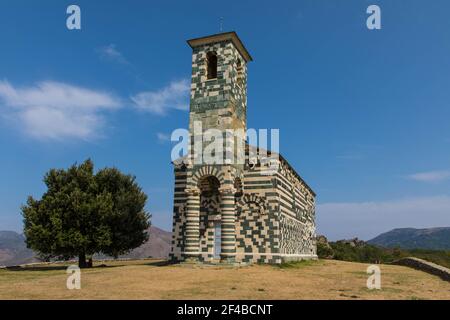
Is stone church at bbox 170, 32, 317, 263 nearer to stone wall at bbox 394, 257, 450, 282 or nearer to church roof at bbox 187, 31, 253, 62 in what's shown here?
church roof at bbox 187, 31, 253, 62

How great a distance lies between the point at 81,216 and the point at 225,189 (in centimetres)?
1066

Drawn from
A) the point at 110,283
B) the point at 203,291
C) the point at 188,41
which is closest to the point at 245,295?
the point at 203,291

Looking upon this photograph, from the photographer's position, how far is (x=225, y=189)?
2328 centimetres

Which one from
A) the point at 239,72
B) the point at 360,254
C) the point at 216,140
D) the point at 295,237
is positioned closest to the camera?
the point at 216,140

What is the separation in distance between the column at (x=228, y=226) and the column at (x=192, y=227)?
1886 millimetres

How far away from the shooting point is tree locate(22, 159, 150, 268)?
24875 mm

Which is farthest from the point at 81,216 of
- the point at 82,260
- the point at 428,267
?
the point at 428,267

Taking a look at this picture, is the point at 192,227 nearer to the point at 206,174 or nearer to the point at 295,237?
the point at 206,174

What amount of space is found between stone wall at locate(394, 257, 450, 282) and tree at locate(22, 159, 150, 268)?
21032 mm

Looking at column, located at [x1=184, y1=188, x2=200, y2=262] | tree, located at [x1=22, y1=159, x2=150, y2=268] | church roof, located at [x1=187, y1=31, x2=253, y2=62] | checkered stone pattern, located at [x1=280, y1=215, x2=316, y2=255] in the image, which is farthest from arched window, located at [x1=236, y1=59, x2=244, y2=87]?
tree, located at [x1=22, y1=159, x2=150, y2=268]

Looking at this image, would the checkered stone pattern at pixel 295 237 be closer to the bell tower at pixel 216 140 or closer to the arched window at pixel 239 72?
the bell tower at pixel 216 140

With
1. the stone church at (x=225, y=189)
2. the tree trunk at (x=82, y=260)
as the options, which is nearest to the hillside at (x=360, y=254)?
the stone church at (x=225, y=189)

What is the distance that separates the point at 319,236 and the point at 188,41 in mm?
49020
